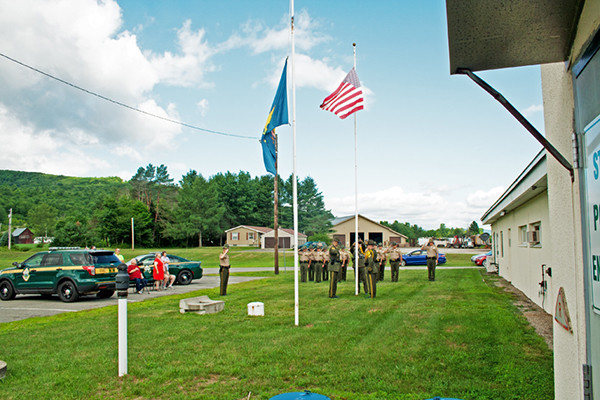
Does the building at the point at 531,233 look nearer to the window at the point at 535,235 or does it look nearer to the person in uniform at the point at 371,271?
the window at the point at 535,235

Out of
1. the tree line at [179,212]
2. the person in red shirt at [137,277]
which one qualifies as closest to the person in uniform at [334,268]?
the person in red shirt at [137,277]

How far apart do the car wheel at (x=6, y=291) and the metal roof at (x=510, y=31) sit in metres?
18.9

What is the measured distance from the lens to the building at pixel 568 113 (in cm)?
229

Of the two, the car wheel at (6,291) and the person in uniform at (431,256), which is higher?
the person in uniform at (431,256)

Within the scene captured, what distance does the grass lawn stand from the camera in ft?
18.4

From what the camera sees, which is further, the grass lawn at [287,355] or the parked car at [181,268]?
the parked car at [181,268]

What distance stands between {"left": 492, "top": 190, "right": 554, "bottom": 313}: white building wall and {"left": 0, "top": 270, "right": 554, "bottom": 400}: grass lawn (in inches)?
62.5

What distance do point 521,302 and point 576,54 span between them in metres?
12.7

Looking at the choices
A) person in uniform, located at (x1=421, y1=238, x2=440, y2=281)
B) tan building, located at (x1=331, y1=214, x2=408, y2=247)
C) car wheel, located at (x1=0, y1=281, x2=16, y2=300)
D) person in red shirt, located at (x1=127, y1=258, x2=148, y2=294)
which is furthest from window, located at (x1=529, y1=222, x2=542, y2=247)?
tan building, located at (x1=331, y1=214, x2=408, y2=247)

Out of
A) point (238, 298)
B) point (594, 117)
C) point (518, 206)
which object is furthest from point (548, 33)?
point (518, 206)

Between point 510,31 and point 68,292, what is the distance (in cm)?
1693

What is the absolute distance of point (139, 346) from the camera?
8008 mm

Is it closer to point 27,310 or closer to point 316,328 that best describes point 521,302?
point 316,328

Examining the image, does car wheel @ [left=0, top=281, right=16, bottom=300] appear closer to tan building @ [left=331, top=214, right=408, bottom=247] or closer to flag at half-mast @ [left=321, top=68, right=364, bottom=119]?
flag at half-mast @ [left=321, top=68, right=364, bottom=119]
